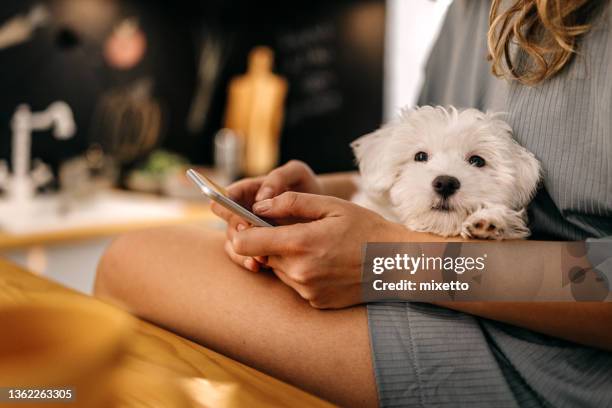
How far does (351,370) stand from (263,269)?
0.17 metres

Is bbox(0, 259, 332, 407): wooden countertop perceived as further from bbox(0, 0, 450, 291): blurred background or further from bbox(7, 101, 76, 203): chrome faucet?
bbox(7, 101, 76, 203): chrome faucet

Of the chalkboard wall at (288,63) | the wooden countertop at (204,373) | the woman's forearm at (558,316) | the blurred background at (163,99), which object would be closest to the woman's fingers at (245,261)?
the wooden countertop at (204,373)

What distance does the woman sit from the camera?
54 cm

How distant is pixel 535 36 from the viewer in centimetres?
66

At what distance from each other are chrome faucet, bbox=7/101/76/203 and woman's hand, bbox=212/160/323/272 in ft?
5.26

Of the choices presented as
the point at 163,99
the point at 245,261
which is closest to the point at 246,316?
the point at 245,261

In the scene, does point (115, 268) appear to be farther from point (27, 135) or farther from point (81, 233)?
point (27, 135)

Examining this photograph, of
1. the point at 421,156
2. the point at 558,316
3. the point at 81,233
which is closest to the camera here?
the point at 558,316

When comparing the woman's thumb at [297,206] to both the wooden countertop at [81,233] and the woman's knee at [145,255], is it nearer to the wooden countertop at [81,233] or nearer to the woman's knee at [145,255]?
the woman's knee at [145,255]

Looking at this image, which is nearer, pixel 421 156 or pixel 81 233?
pixel 421 156

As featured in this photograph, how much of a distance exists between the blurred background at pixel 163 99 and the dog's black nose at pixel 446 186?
943 millimetres

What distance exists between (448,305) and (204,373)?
0.92 feet

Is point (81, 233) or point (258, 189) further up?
point (258, 189)

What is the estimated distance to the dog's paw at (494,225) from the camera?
609 millimetres
